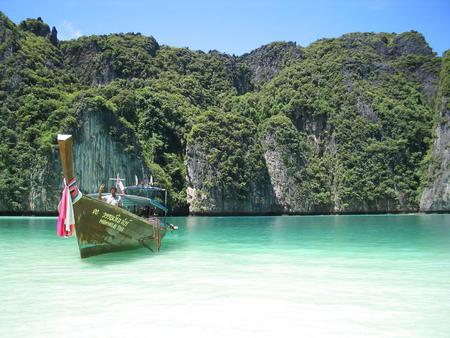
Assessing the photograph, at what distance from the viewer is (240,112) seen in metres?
86.5

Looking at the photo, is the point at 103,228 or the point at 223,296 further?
the point at 103,228

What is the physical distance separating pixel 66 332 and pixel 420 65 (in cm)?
9993

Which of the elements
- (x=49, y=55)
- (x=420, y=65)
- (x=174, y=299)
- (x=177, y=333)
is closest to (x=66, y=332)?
(x=177, y=333)

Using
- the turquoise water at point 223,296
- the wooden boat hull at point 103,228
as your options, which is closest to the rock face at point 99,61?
the wooden boat hull at point 103,228

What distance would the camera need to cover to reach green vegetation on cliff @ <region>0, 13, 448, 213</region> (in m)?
59.5

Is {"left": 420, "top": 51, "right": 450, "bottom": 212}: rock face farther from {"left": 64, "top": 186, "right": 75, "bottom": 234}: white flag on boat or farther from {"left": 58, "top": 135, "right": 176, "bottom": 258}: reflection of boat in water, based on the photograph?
{"left": 64, "top": 186, "right": 75, "bottom": 234}: white flag on boat

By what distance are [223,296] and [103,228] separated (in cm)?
665

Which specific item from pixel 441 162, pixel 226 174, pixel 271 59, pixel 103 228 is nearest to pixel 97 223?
pixel 103 228

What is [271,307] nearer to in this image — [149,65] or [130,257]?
[130,257]

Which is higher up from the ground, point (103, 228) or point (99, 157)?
point (99, 157)

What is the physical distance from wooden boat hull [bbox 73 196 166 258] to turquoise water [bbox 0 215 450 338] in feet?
1.54

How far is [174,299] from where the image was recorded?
8.81 m

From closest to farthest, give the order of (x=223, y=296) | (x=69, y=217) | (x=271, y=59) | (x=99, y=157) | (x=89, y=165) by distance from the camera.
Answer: (x=223, y=296) → (x=69, y=217) → (x=89, y=165) → (x=99, y=157) → (x=271, y=59)

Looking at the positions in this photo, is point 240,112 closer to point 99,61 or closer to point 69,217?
point 99,61
